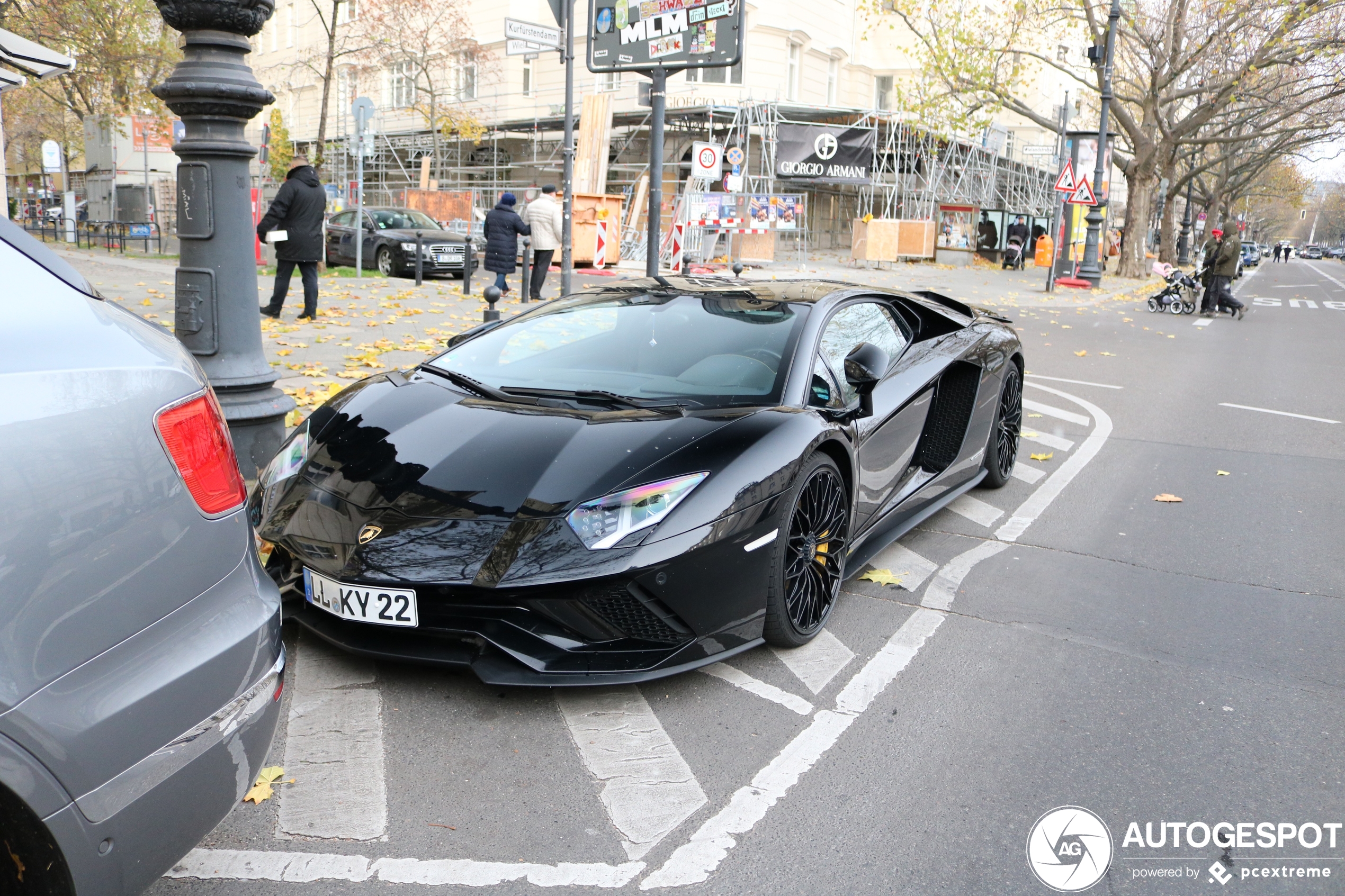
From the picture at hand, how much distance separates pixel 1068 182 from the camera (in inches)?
893

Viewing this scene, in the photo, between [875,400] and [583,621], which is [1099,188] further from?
[583,621]

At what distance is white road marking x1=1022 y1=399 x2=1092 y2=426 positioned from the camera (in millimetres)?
8727

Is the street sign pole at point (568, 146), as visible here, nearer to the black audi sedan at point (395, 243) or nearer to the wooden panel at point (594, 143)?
the black audi sedan at point (395, 243)

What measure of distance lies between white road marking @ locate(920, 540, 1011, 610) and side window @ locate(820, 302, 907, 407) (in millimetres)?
900

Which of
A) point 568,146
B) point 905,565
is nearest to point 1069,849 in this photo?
point 905,565

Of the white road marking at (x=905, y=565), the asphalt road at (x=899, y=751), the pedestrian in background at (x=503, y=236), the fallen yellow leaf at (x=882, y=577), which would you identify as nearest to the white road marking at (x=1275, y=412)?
the asphalt road at (x=899, y=751)

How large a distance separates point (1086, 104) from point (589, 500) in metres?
68.0

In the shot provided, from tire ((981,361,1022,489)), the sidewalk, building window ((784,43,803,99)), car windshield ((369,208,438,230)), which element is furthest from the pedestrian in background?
building window ((784,43,803,99))

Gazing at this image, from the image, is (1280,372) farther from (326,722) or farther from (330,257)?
(330,257)

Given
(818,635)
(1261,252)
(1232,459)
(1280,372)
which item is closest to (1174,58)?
(1280,372)

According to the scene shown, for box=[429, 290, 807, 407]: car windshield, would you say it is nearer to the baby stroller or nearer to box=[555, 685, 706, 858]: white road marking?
box=[555, 685, 706, 858]: white road marking

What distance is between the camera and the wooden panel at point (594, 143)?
28969 mm

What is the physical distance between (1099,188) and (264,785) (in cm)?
2633

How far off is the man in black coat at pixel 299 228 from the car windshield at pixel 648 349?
8.01 metres
